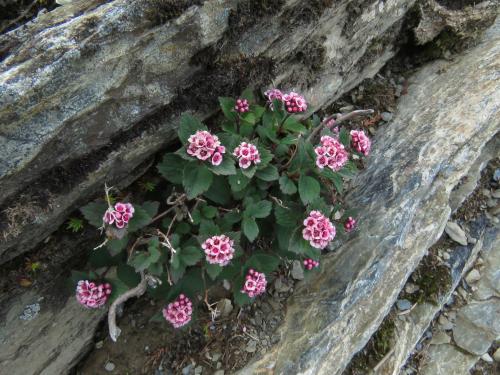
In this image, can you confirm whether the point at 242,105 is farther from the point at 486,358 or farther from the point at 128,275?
the point at 486,358

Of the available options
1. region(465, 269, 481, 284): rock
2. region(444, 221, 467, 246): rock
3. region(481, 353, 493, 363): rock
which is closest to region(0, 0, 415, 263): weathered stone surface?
region(444, 221, 467, 246): rock

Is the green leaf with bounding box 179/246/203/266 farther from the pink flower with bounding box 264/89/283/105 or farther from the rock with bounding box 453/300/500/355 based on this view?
the rock with bounding box 453/300/500/355

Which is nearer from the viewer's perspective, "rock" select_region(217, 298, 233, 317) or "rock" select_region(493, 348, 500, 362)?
"rock" select_region(217, 298, 233, 317)

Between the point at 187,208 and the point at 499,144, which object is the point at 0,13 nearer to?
the point at 187,208

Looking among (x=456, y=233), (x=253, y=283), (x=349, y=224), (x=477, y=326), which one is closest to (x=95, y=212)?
(x=253, y=283)

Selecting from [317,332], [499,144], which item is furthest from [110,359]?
[499,144]

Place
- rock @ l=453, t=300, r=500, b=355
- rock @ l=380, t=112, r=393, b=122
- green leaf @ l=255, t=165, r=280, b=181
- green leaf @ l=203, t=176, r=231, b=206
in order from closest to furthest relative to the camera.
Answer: green leaf @ l=255, t=165, r=280, b=181
green leaf @ l=203, t=176, r=231, b=206
rock @ l=453, t=300, r=500, b=355
rock @ l=380, t=112, r=393, b=122
